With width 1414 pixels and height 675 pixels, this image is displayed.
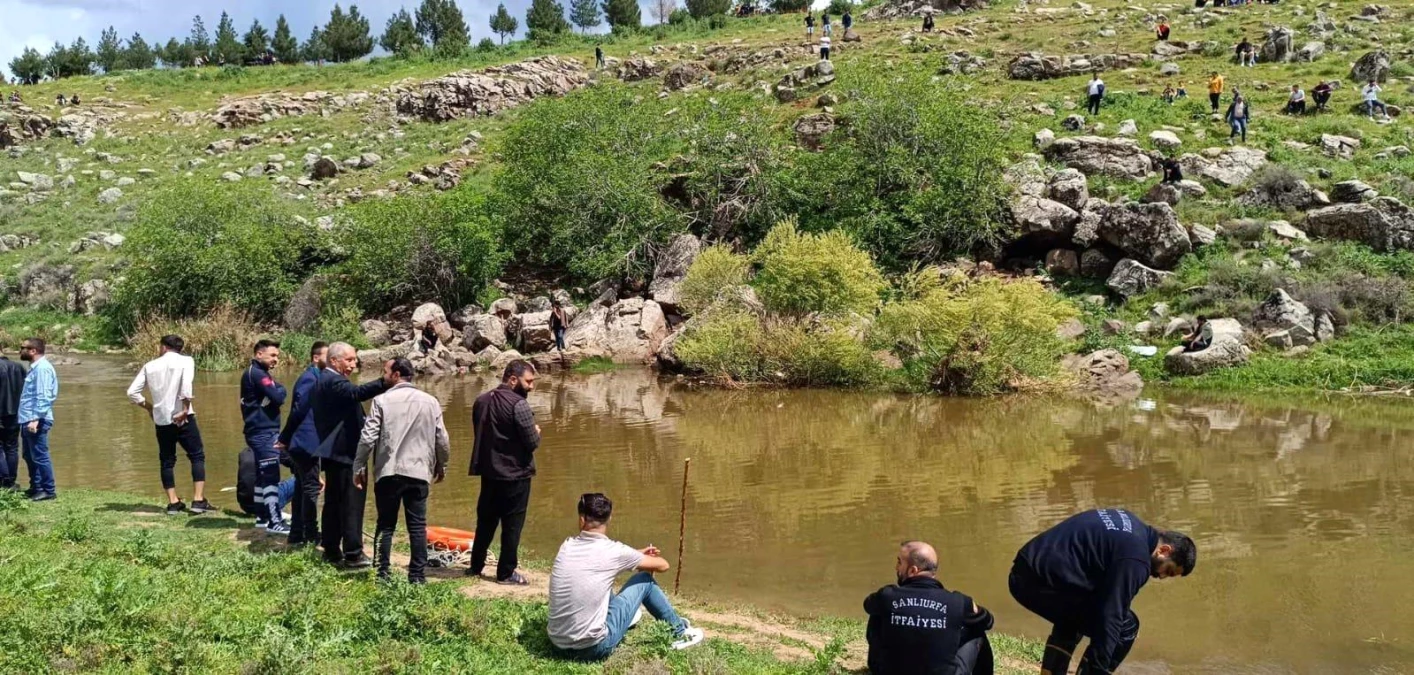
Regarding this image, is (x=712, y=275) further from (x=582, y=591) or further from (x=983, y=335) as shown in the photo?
(x=582, y=591)

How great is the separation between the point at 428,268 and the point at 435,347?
5.79m

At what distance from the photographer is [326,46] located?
8344 cm

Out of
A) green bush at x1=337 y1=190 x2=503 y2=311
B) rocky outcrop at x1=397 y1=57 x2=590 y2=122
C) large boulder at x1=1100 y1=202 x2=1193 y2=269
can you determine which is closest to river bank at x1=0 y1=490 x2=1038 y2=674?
large boulder at x1=1100 y1=202 x2=1193 y2=269

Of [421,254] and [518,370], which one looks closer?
[518,370]

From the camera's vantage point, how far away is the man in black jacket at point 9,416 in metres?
10.6

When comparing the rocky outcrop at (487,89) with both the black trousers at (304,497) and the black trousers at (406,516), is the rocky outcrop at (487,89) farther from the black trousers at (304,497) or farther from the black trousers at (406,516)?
the black trousers at (406,516)

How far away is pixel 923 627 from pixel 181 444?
8529 mm

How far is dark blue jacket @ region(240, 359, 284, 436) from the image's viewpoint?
29.5ft

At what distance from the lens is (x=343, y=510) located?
310 inches

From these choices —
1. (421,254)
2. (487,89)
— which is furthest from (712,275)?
(487,89)

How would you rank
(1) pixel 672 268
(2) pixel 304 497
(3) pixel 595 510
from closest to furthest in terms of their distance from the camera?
(3) pixel 595 510 → (2) pixel 304 497 → (1) pixel 672 268

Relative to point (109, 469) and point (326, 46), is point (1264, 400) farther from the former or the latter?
point (326, 46)

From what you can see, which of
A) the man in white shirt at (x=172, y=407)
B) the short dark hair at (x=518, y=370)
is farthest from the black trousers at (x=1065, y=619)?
the man in white shirt at (x=172, y=407)

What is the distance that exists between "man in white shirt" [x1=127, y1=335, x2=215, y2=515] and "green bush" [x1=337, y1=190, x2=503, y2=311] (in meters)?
22.5
